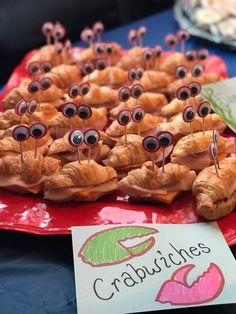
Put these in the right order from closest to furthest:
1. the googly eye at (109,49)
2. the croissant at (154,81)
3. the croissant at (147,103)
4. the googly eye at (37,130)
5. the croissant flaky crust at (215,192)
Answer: the croissant flaky crust at (215,192), the googly eye at (37,130), the croissant at (147,103), the croissant at (154,81), the googly eye at (109,49)

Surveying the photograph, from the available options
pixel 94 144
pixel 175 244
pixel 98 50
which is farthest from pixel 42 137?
pixel 98 50

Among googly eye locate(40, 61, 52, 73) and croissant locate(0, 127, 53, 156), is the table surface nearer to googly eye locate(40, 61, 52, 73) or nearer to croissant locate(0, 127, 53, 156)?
croissant locate(0, 127, 53, 156)

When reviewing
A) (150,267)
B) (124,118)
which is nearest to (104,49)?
(124,118)

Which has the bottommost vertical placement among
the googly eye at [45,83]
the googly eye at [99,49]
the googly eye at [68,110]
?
the googly eye at [68,110]

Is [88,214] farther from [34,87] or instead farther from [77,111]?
[34,87]

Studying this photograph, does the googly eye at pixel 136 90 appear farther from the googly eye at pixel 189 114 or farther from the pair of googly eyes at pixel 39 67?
the pair of googly eyes at pixel 39 67

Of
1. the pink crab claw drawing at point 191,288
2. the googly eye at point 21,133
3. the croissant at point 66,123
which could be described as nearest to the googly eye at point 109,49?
the croissant at point 66,123
